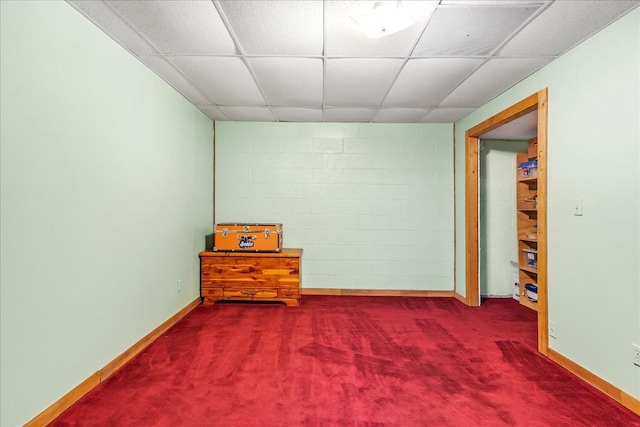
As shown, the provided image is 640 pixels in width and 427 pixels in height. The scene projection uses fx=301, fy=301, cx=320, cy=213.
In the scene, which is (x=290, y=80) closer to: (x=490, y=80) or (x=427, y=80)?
(x=427, y=80)

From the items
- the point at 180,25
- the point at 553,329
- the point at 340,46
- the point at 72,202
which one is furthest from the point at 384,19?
the point at 553,329

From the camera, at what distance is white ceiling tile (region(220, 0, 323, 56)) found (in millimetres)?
1847

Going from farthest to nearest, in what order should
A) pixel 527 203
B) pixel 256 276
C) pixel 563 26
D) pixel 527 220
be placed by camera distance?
pixel 527 220 < pixel 527 203 < pixel 256 276 < pixel 563 26

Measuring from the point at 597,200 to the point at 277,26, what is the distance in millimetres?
2519

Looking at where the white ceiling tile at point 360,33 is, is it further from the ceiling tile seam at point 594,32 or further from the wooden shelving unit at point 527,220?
the wooden shelving unit at point 527,220

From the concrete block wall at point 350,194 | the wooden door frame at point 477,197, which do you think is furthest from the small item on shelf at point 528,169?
the concrete block wall at point 350,194

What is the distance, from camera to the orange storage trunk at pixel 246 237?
3.90 m

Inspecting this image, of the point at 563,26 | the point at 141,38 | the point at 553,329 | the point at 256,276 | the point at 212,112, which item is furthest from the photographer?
the point at 212,112

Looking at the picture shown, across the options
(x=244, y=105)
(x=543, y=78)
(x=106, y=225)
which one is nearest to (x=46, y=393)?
(x=106, y=225)

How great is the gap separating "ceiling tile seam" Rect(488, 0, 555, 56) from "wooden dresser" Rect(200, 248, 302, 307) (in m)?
2.87

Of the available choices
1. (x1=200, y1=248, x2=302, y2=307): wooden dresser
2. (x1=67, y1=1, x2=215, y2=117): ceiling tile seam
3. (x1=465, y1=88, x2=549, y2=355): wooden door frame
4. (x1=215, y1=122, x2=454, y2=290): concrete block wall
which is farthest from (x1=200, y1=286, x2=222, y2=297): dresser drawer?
(x1=465, y1=88, x2=549, y2=355): wooden door frame

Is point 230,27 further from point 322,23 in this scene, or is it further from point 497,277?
point 497,277

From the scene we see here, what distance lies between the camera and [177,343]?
2766mm

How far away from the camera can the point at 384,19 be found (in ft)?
6.07
